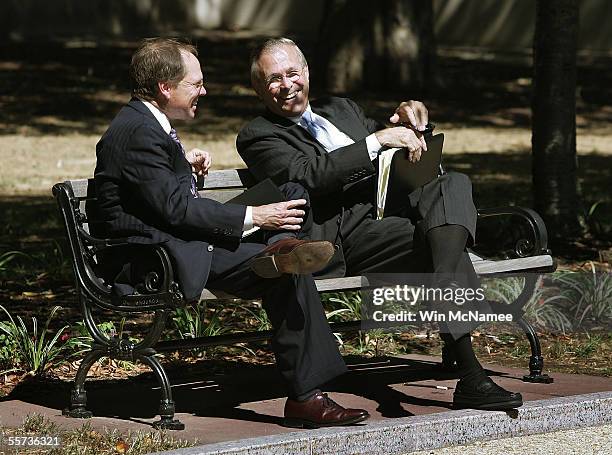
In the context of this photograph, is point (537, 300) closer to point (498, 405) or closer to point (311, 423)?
point (498, 405)

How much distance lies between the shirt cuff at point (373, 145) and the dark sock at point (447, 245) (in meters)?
0.43

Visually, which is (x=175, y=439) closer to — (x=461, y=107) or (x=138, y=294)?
(x=138, y=294)

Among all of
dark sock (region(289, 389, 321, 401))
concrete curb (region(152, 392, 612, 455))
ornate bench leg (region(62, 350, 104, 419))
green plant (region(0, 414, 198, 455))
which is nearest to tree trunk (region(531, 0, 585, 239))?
concrete curb (region(152, 392, 612, 455))

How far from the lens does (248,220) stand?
208 inches

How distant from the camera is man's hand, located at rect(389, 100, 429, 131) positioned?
5.99m

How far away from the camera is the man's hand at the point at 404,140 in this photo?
19.0 ft

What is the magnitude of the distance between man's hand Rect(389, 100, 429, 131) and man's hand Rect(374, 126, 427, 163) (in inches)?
6.3

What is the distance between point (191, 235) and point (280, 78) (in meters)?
0.99

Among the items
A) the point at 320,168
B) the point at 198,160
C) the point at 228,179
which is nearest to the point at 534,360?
the point at 320,168

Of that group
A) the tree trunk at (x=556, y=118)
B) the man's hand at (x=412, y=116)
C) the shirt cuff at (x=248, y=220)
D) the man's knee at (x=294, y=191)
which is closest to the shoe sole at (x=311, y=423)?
the shirt cuff at (x=248, y=220)

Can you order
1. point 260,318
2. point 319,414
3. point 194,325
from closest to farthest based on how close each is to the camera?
point 319,414 < point 194,325 < point 260,318

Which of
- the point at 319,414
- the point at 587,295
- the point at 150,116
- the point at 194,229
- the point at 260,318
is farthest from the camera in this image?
the point at 587,295

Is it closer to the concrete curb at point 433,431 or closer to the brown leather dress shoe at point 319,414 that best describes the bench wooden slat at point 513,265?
the concrete curb at point 433,431

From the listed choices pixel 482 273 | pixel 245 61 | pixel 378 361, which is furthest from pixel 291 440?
pixel 245 61
